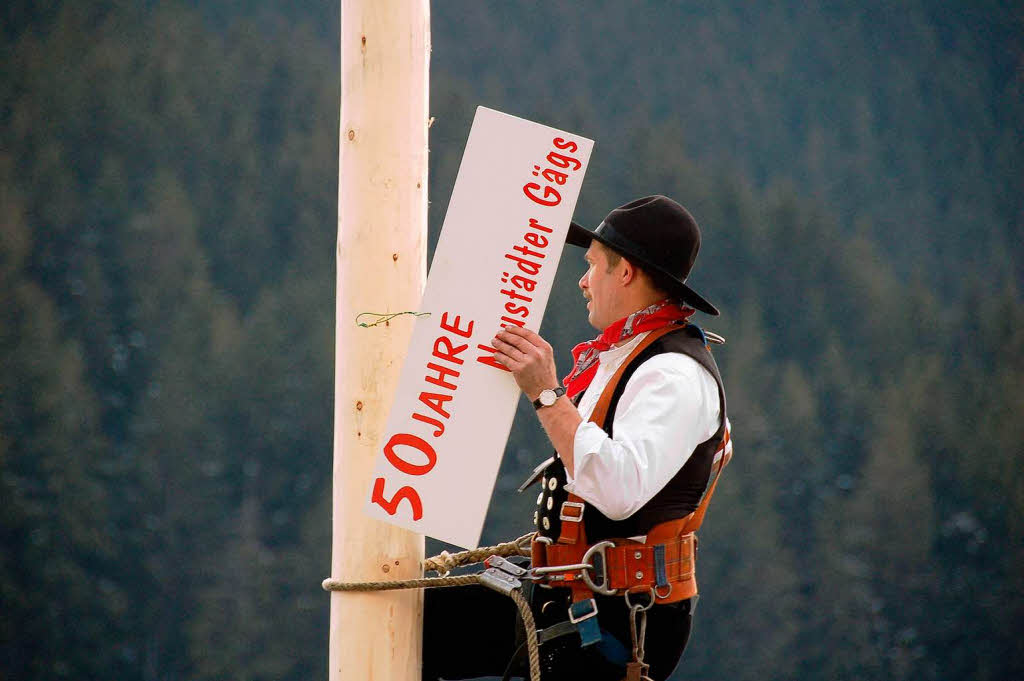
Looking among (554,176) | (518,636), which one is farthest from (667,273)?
(518,636)

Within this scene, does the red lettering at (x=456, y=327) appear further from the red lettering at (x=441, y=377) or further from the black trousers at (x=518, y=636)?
the black trousers at (x=518, y=636)

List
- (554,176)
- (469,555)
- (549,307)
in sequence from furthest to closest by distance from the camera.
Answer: (549,307) → (469,555) → (554,176)

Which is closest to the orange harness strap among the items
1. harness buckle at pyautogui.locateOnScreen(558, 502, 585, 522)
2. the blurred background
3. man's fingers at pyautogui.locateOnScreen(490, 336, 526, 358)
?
harness buckle at pyautogui.locateOnScreen(558, 502, 585, 522)

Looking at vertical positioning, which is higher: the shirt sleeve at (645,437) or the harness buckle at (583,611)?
the shirt sleeve at (645,437)

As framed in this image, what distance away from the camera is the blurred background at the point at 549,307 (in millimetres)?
17078

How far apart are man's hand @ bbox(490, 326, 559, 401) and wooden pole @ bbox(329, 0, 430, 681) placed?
191 mm

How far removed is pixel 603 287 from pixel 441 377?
1.44ft

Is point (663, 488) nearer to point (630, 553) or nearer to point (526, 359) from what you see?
point (630, 553)

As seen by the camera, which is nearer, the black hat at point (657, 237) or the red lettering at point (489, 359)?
the red lettering at point (489, 359)

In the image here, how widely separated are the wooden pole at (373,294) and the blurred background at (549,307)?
1481 centimetres

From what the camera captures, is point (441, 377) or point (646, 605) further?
point (646, 605)

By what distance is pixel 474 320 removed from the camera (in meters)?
2.14

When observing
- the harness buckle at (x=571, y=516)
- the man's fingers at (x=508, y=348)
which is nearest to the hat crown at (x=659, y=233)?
the man's fingers at (x=508, y=348)

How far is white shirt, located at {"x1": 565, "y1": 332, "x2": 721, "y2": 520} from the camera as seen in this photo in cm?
205
